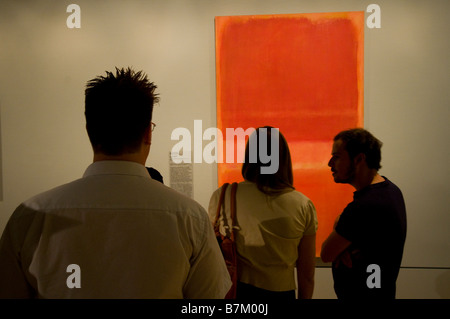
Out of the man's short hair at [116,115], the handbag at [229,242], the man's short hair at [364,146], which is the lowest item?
the handbag at [229,242]

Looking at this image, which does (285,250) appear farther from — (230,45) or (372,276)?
(230,45)

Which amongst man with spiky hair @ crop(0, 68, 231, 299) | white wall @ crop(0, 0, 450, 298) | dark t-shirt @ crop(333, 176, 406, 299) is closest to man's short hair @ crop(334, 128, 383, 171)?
dark t-shirt @ crop(333, 176, 406, 299)

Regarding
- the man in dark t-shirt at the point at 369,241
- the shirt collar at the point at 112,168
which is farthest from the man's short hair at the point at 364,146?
the shirt collar at the point at 112,168

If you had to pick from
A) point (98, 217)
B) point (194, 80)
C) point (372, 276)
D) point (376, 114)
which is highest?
point (194, 80)

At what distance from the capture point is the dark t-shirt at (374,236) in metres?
1.50

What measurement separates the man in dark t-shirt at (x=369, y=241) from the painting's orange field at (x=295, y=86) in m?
0.81

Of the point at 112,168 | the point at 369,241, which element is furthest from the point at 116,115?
the point at 369,241

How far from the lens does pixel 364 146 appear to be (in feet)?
5.58

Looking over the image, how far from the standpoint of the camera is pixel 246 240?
1.60 m

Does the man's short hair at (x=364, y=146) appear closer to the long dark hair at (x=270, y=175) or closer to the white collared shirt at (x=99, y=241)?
the long dark hair at (x=270, y=175)

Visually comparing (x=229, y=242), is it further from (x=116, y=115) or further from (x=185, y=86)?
(x=185, y=86)

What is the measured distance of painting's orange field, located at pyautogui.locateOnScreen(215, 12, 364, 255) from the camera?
95.9 inches
